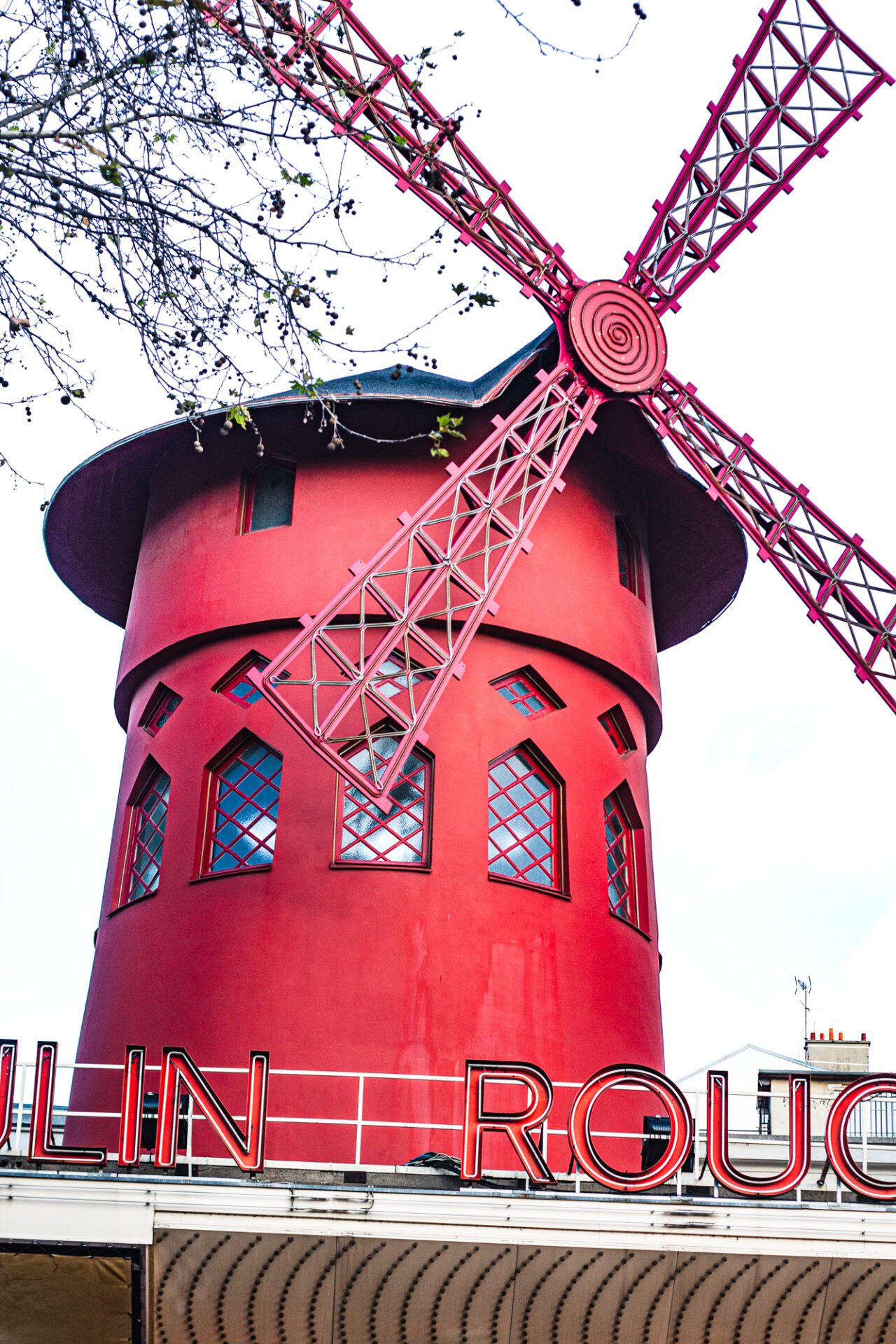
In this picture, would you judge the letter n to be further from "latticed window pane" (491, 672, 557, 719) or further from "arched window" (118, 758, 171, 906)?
"latticed window pane" (491, 672, 557, 719)

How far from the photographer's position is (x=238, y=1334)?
7.41m

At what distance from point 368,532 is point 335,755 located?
2069 millimetres

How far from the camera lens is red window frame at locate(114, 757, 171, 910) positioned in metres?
10.4

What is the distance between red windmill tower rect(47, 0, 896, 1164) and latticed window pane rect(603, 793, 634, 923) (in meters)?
0.04

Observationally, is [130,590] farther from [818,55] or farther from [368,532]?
[818,55]

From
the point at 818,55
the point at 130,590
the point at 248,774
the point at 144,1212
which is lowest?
the point at 144,1212

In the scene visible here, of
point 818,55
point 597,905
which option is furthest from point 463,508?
point 818,55

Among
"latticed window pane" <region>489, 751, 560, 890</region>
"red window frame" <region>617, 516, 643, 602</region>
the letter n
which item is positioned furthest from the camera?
"red window frame" <region>617, 516, 643, 602</region>

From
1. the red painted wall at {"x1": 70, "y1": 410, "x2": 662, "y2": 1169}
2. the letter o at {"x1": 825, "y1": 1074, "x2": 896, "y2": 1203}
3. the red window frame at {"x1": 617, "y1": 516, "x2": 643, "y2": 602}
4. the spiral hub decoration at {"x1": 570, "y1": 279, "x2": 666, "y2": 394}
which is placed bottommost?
the letter o at {"x1": 825, "y1": 1074, "x2": 896, "y2": 1203}

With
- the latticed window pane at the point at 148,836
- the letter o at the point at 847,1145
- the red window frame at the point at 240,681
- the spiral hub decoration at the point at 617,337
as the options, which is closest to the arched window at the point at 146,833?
the latticed window pane at the point at 148,836

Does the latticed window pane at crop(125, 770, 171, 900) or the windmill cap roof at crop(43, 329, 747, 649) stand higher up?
the windmill cap roof at crop(43, 329, 747, 649)

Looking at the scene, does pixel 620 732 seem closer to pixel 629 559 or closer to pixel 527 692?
pixel 527 692

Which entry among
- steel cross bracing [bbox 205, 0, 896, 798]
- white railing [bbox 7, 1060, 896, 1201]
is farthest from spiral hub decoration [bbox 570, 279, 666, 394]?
white railing [bbox 7, 1060, 896, 1201]

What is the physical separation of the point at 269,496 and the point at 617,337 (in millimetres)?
2470
